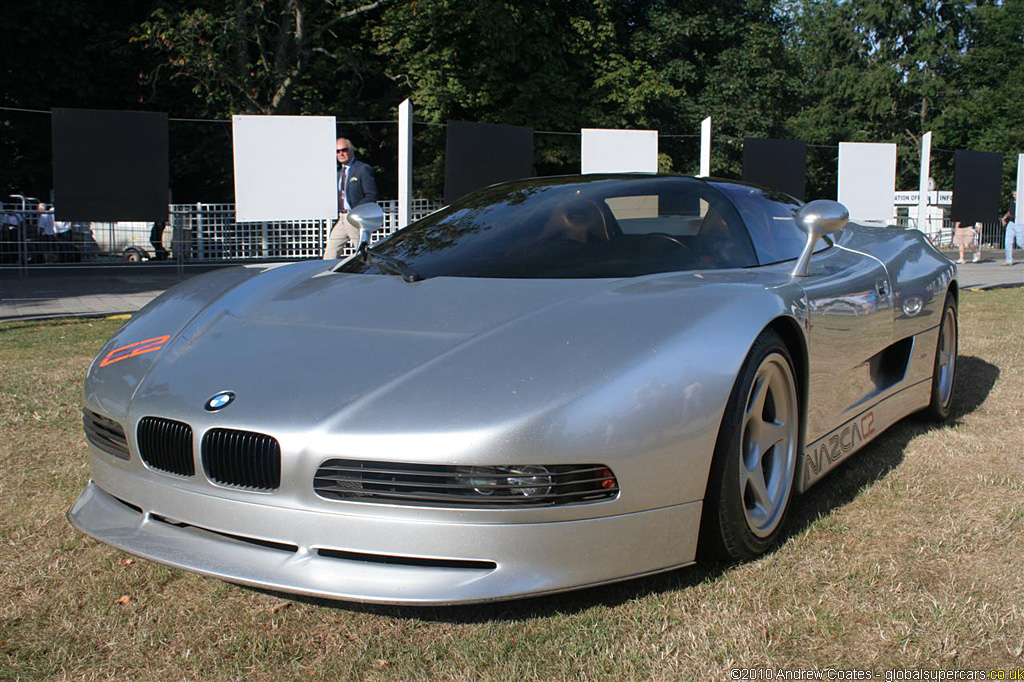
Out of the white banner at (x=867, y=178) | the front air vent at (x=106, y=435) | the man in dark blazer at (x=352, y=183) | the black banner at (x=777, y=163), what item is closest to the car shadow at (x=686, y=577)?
the front air vent at (x=106, y=435)

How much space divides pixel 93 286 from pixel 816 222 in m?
12.3

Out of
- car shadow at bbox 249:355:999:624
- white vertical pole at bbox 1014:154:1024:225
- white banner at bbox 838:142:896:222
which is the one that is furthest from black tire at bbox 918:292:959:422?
white vertical pole at bbox 1014:154:1024:225

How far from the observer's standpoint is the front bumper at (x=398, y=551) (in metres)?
2.06

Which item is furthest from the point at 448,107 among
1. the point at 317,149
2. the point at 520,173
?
the point at 317,149

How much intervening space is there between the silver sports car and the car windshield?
0.05ft

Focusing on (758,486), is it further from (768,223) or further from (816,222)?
(768,223)

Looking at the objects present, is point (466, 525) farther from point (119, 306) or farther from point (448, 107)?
point (448, 107)

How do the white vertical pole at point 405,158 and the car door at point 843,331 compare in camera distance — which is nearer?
the car door at point 843,331

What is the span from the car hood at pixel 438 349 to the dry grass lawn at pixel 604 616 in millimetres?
530

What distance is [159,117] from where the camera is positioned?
392 inches

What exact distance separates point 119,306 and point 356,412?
905 cm

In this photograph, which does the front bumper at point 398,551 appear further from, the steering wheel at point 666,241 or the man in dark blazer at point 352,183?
the man in dark blazer at point 352,183

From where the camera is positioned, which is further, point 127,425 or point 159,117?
point 159,117

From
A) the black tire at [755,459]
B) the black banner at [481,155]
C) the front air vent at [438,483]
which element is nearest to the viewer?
the front air vent at [438,483]
